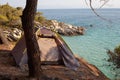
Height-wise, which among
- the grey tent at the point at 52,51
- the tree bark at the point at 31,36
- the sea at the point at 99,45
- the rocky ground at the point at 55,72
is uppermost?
the tree bark at the point at 31,36

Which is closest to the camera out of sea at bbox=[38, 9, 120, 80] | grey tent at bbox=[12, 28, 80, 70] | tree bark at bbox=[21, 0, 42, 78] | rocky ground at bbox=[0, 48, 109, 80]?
tree bark at bbox=[21, 0, 42, 78]

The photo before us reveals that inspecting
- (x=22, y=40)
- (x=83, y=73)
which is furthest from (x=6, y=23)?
(x=83, y=73)

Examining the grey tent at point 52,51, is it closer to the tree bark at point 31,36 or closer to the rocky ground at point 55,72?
the rocky ground at point 55,72

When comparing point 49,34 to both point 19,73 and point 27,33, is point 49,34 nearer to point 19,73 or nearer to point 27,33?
point 19,73

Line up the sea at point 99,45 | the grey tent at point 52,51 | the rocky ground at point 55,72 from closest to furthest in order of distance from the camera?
the rocky ground at point 55,72 < the grey tent at point 52,51 < the sea at point 99,45

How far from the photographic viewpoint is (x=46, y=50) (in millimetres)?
12375

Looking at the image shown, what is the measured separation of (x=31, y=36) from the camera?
29.0 feet

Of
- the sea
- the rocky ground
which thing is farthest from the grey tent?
the sea

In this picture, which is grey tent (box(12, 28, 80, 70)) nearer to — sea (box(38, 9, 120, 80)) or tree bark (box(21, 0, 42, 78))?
sea (box(38, 9, 120, 80))

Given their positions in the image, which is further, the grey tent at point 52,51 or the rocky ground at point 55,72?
the grey tent at point 52,51

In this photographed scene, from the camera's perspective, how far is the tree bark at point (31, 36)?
8647 mm

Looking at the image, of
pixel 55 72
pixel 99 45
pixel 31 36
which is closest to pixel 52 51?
pixel 55 72

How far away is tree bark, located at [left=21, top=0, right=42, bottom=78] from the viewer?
865 centimetres

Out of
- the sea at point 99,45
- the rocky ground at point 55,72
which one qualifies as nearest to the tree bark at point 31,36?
the rocky ground at point 55,72
